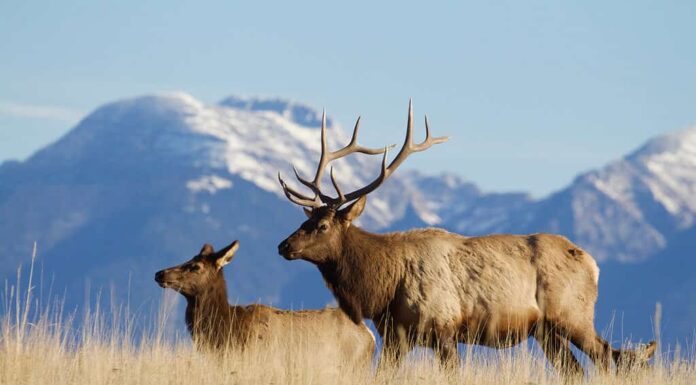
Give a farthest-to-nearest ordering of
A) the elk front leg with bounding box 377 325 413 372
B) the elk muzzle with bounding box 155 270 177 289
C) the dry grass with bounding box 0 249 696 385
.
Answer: the elk muzzle with bounding box 155 270 177 289, the elk front leg with bounding box 377 325 413 372, the dry grass with bounding box 0 249 696 385

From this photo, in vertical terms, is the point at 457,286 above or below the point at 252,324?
above

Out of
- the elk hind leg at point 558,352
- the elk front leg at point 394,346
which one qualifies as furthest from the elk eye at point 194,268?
the elk hind leg at point 558,352

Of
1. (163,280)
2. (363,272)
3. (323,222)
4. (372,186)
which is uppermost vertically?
(372,186)

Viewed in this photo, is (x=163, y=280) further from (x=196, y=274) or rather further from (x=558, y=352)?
(x=558, y=352)

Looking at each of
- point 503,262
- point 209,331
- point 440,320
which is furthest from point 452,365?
point 209,331

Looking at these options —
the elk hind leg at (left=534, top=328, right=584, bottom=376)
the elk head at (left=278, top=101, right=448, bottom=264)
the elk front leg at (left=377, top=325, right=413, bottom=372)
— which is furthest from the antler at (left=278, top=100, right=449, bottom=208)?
the elk hind leg at (left=534, top=328, right=584, bottom=376)

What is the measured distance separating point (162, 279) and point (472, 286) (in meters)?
3.34

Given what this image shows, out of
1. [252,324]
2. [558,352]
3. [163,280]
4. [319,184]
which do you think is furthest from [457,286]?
[163,280]

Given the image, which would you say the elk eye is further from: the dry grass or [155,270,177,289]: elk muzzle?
the dry grass

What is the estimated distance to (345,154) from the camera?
1285 cm

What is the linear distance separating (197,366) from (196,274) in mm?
3116

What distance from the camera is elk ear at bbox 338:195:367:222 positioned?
11.9 m

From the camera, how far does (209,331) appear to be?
12477mm

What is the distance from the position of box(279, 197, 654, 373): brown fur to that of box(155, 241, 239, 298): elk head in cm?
145
